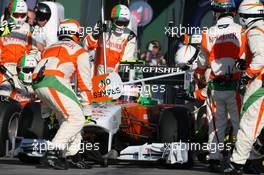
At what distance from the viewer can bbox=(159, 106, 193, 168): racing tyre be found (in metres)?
15.3

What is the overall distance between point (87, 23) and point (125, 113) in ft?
28.2

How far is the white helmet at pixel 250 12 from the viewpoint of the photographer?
14.4 m

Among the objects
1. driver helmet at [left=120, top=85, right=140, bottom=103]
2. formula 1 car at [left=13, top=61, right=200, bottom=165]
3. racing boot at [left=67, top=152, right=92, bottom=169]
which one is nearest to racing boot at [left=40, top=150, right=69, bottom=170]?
racing boot at [left=67, top=152, right=92, bottom=169]

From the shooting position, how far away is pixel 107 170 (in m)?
14.4

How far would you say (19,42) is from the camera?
18.3 metres

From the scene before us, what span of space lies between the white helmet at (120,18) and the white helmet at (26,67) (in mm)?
2156

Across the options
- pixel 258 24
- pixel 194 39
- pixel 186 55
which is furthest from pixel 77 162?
pixel 194 39

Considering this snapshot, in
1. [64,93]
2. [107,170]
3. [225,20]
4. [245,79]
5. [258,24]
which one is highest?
[225,20]

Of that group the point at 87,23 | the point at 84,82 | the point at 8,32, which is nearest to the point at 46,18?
the point at 8,32

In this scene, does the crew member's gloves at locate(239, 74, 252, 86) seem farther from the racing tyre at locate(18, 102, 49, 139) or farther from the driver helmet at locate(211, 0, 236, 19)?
the racing tyre at locate(18, 102, 49, 139)

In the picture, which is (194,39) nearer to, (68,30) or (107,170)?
(68,30)

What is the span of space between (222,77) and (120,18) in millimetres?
4108

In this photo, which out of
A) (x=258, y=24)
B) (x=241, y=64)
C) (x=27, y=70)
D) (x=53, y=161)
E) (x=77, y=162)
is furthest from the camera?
(x=27, y=70)

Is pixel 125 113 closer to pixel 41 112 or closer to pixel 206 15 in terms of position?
pixel 41 112
